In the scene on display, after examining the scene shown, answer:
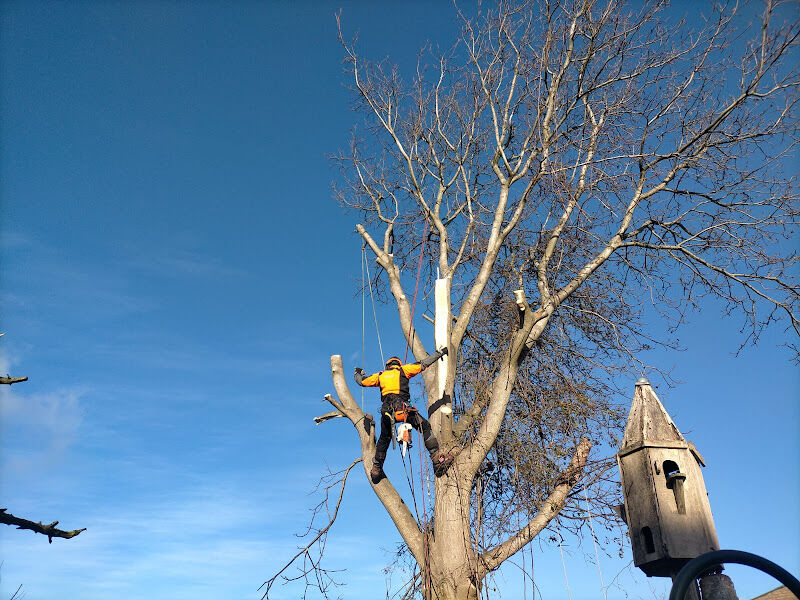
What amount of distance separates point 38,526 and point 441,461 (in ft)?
12.1

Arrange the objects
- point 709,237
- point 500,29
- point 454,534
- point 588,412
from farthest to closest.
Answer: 1. point 500,29
2. point 709,237
3. point 588,412
4. point 454,534

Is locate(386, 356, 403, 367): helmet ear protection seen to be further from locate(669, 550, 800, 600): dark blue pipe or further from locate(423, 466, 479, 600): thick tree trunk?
locate(669, 550, 800, 600): dark blue pipe

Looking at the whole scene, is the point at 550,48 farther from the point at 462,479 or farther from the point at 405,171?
the point at 462,479

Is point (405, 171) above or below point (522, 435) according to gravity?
above

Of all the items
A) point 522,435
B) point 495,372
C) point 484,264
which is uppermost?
point 484,264

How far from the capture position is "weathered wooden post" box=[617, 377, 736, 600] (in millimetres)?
5246

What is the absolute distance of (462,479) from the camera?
22.0 feet

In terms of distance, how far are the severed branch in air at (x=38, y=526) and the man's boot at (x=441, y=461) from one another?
334 cm

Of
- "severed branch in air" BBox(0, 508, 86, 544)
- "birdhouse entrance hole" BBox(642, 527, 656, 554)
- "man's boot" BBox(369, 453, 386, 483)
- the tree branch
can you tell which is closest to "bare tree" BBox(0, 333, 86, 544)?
"severed branch in air" BBox(0, 508, 86, 544)

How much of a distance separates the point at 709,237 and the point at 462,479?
15.0 feet

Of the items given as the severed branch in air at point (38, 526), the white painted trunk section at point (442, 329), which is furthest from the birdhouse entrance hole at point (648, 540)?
the severed branch in air at point (38, 526)

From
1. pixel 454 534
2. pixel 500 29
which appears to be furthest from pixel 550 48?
pixel 454 534

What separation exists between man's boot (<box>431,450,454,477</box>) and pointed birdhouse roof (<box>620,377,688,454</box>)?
1.73 meters

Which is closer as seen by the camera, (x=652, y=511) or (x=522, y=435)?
(x=652, y=511)
